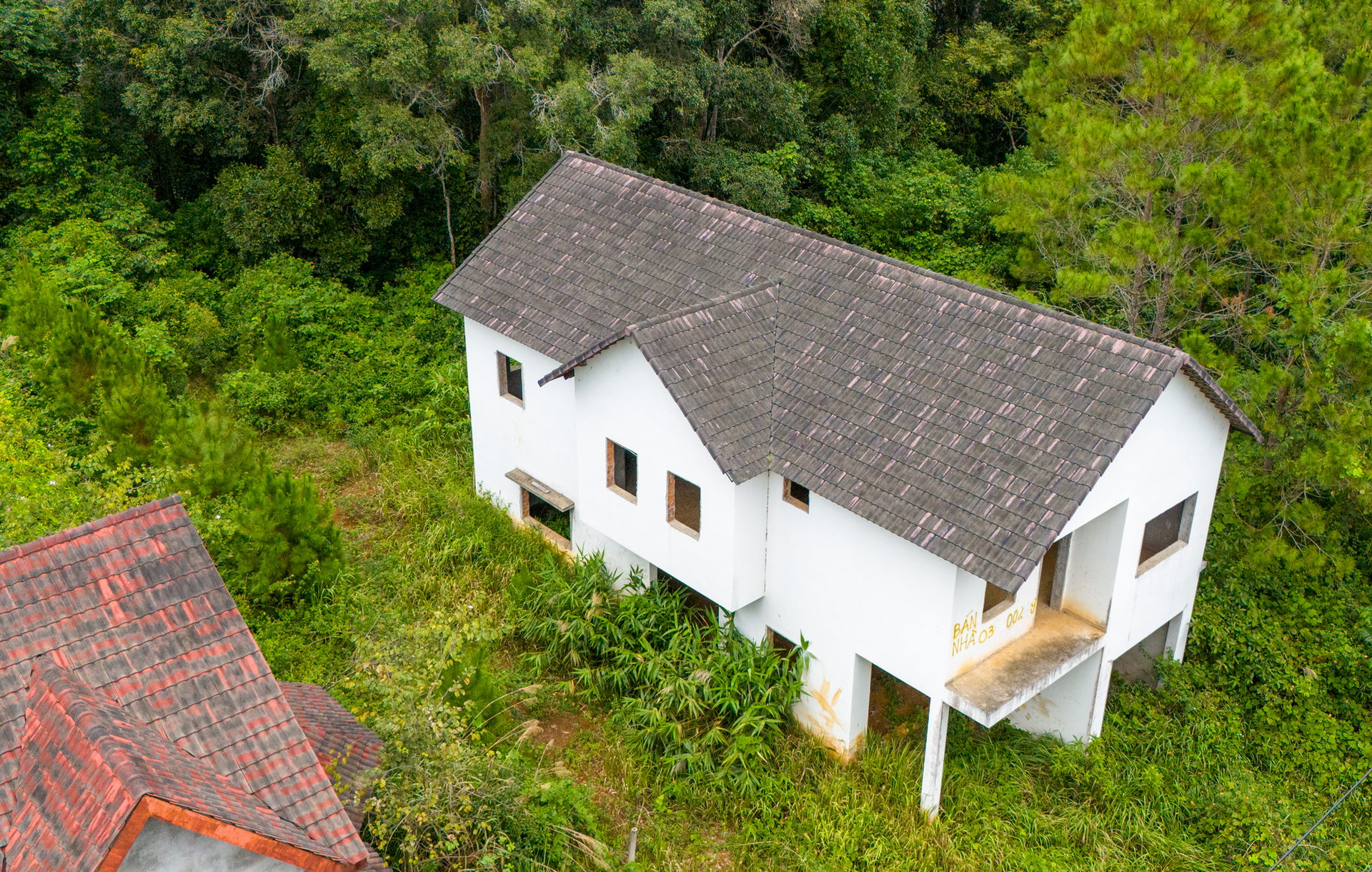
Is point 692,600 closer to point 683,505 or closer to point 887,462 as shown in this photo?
point 683,505

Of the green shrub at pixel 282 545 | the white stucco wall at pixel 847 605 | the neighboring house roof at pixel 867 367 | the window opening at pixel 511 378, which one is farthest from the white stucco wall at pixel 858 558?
the green shrub at pixel 282 545

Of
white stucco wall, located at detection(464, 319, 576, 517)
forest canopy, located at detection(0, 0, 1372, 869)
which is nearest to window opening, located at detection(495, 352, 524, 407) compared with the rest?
white stucco wall, located at detection(464, 319, 576, 517)

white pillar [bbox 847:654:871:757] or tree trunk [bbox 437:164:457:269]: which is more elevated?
tree trunk [bbox 437:164:457:269]

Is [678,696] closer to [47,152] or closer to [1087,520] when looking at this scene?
[1087,520]

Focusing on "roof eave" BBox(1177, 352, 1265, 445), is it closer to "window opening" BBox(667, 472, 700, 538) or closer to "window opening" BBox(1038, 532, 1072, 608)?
"window opening" BBox(1038, 532, 1072, 608)

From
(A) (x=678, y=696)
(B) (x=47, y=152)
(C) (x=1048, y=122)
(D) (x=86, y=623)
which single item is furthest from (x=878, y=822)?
(B) (x=47, y=152)

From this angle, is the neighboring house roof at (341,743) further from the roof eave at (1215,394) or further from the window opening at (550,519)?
the roof eave at (1215,394)
